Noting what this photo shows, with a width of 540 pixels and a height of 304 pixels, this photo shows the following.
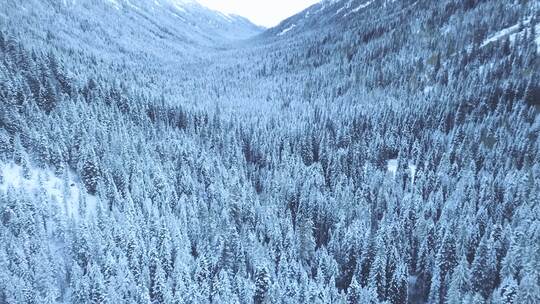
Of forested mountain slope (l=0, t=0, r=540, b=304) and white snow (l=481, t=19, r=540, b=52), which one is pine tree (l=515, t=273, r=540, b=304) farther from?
white snow (l=481, t=19, r=540, b=52)

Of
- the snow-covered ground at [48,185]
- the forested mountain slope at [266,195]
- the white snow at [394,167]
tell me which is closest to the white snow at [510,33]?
the forested mountain slope at [266,195]

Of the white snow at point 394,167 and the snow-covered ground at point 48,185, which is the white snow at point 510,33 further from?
the snow-covered ground at point 48,185

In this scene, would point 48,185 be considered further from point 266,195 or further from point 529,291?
point 529,291

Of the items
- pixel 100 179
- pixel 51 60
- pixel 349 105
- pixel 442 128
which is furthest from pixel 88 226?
pixel 349 105

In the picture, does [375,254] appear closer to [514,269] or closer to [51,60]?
[514,269]

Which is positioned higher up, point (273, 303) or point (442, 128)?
point (442, 128)

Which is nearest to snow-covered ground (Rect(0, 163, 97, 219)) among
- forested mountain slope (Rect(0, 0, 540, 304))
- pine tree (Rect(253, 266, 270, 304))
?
forested mountain slope (Rect(0, 0, 540, 304))
